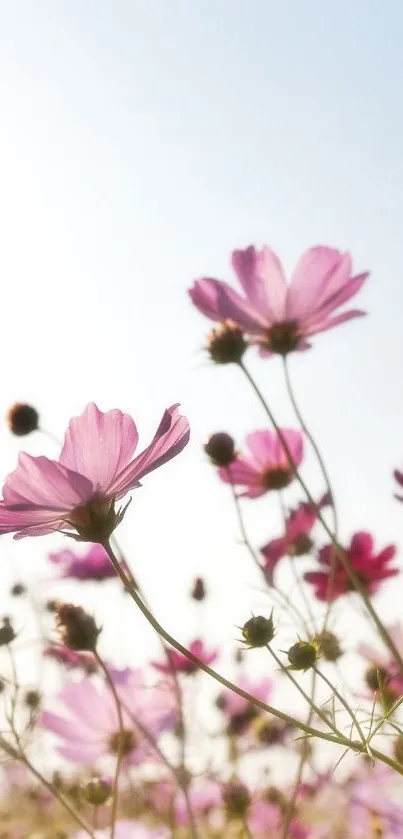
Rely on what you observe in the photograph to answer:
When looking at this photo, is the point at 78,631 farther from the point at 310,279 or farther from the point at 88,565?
the point at 88,565

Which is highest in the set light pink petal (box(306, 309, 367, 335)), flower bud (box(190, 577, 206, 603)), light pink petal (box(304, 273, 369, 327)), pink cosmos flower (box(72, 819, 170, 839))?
light pink petal (box(304, 273, 369, 327))

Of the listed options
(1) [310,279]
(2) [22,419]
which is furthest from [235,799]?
(1) [310,279]

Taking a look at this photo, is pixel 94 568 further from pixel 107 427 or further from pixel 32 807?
pixel 107 427

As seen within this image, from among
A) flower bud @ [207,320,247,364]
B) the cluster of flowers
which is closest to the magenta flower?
the cluster of flowers

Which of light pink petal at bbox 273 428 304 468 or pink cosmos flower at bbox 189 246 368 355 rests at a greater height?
pink cosmos flower at bbox 189 246 368 355

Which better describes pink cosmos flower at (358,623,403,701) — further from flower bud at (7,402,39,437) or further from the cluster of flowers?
flower bud at (7,402,39,437)

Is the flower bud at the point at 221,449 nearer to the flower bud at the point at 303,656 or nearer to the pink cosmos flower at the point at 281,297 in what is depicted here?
the pink cosmos flower at the point at 281,297
